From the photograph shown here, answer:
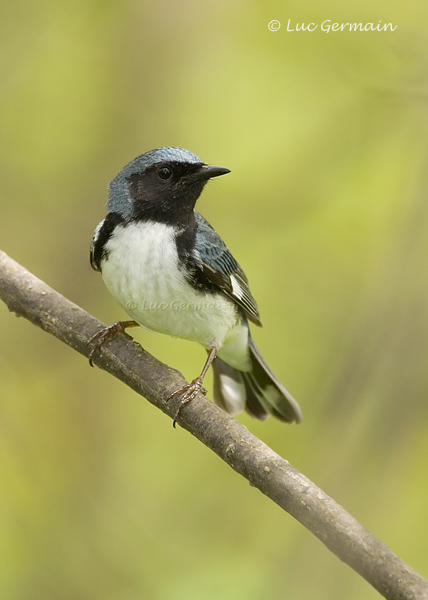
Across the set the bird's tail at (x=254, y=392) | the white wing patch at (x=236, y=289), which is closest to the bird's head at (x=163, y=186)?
the white wing patch at (x=236, y=289)

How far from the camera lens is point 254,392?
5.50 metres

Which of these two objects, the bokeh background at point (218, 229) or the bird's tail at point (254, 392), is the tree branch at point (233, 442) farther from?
the bird's tail at point (254, 392)

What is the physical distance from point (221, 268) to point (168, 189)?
25.7 inches

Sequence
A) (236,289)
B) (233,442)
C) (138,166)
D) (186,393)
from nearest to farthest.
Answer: (233,442)
(186,393)
(138,166)
(236,289)

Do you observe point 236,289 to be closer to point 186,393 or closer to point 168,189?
point 168,189

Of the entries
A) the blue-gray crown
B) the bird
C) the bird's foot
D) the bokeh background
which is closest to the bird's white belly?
the bird

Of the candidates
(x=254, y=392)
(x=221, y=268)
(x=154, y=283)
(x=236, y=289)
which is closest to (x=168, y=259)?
(x=154, y=283)

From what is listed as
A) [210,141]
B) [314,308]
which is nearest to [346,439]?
[314,308]

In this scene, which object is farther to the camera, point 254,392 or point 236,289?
point 254,392

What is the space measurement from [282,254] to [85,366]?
228 cm

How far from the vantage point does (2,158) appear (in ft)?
22.5

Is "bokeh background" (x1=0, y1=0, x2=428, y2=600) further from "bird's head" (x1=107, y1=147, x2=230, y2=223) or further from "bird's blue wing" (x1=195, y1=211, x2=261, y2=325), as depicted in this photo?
"bird's head" (x1=107, y1=147, x2=230, y2=223)

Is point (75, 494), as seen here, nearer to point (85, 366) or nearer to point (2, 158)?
point (85, 366)

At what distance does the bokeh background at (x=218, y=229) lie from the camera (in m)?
4.68
